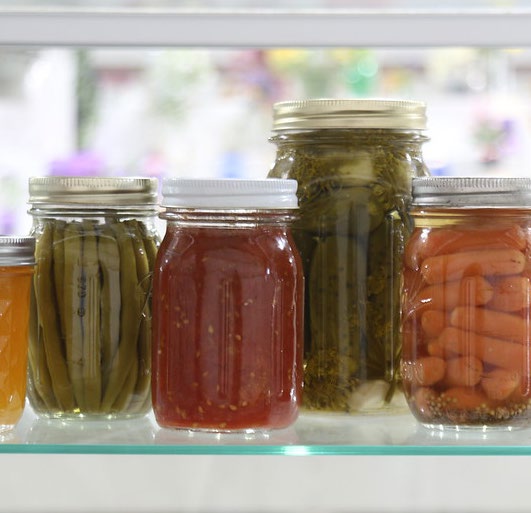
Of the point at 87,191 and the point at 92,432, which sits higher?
the point at 87,191

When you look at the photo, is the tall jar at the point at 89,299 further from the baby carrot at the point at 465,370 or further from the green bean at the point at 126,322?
the baby carrot at the point at 465,370

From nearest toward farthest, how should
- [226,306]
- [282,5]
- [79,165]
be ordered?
1. [226,306]
2. [282,5]
3. [79,165]

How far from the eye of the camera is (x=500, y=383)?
1.81ft

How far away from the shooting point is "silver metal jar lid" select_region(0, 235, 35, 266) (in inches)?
21.8

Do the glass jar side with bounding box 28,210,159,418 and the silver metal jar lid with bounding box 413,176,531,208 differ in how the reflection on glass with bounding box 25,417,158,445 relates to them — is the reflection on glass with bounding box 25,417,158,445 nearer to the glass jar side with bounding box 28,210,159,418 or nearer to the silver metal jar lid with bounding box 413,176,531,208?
the glass jar side with bounding box 28,210,159,418

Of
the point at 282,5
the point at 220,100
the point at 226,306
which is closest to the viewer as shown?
the point at 226,306

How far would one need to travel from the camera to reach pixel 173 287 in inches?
21.8

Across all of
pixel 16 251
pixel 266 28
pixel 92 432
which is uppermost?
pixel 266 28

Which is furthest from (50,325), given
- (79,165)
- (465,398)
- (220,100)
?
(220,100)

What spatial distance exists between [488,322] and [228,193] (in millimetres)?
154

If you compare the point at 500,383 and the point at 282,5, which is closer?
the point at 500,383

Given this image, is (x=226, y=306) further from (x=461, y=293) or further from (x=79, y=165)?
(x=79, y=165)

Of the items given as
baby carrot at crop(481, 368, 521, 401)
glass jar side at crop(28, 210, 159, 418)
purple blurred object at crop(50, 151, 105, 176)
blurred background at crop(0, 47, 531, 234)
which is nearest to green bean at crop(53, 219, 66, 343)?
glass jar side at crop(28, 210, 159, 418)

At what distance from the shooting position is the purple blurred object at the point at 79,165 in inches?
73.6
